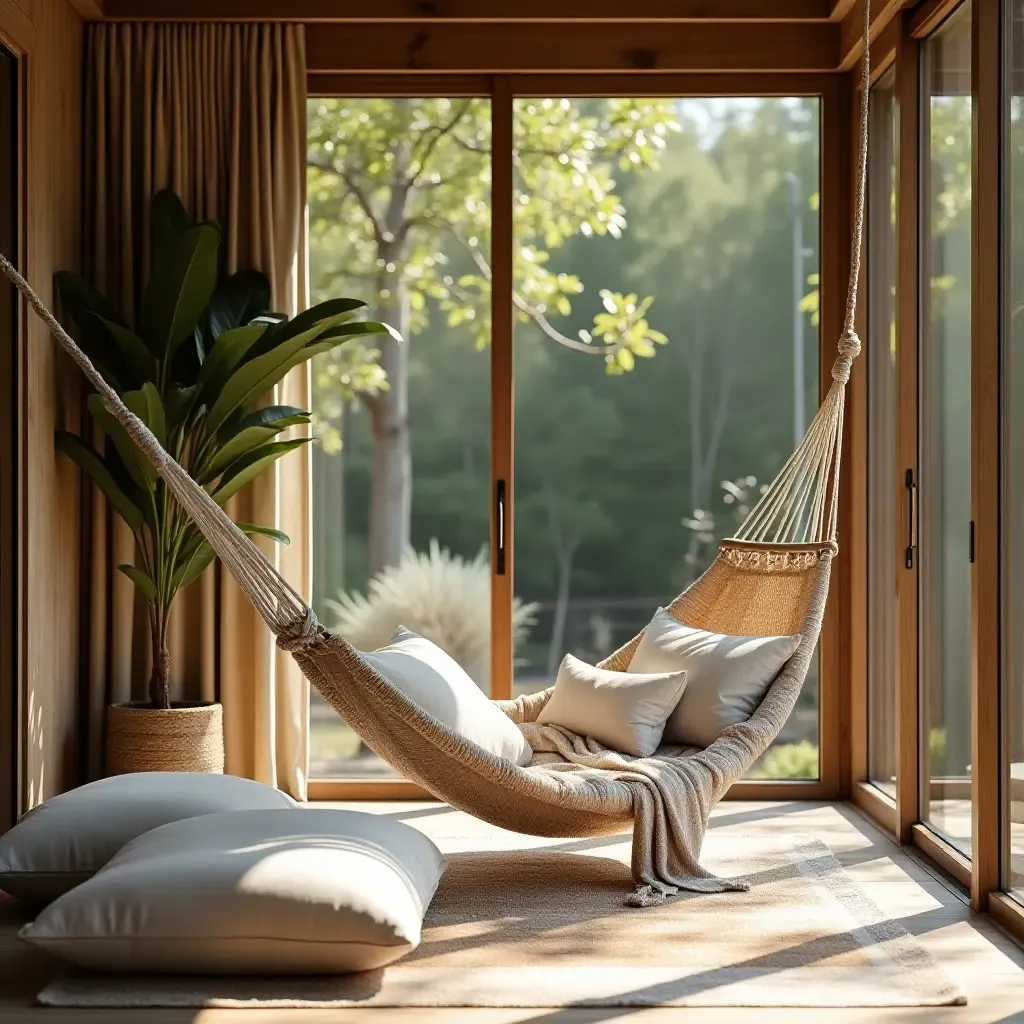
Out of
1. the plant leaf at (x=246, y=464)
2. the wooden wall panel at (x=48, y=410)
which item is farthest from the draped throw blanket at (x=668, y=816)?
the wooden wall panel at (x=48, y=410)

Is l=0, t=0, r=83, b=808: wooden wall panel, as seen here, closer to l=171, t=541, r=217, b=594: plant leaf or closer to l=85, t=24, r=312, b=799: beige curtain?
l=85, t=24, r=312, b=799: beige curtain

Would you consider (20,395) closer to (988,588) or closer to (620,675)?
(620,675)

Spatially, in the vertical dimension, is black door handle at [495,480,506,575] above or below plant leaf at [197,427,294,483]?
below

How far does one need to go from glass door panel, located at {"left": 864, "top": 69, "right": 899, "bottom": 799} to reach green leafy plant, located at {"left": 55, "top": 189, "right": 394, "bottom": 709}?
1.57 meters

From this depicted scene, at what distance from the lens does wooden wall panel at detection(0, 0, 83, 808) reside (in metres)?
3.94

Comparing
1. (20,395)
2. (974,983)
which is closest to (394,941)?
(974,983)

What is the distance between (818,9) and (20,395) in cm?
274

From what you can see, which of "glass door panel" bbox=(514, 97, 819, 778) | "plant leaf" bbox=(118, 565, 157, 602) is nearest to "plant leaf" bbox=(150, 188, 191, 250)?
"plant leaf" bbox=(118, 565, 157, 602)

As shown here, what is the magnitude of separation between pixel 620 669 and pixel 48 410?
184 cm

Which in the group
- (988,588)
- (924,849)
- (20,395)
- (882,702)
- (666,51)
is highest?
(666,51)

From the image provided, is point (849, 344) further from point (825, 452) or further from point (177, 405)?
point (177, 405)

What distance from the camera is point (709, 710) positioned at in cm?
368

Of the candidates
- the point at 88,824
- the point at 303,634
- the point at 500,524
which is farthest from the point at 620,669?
the point at 88,824

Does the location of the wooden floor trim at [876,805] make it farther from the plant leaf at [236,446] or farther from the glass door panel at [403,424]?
the plant leaf at [236,446]
